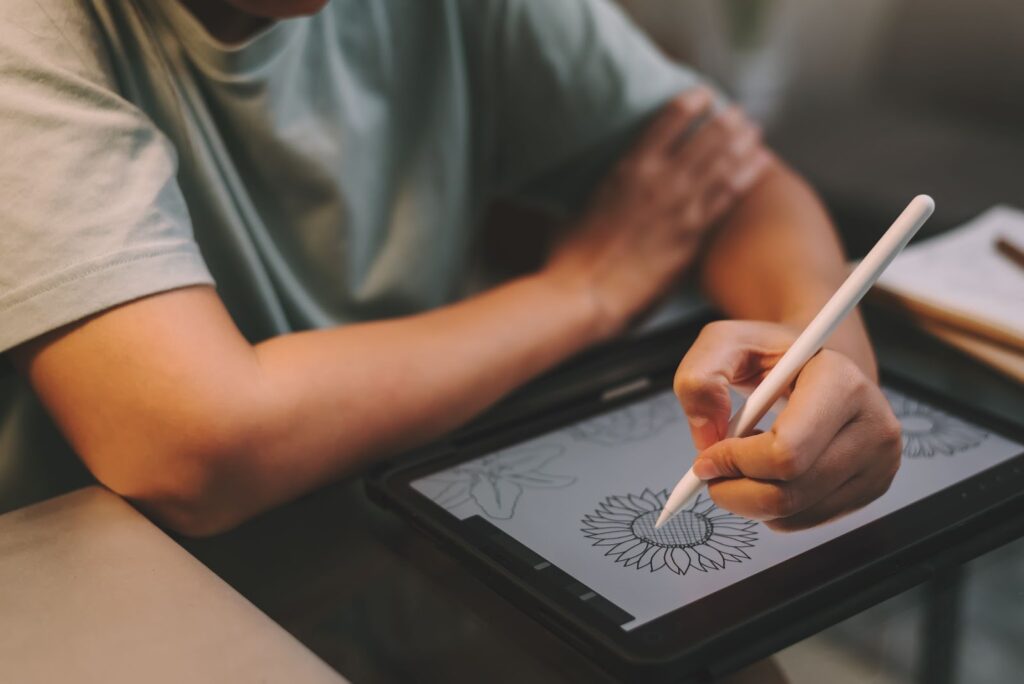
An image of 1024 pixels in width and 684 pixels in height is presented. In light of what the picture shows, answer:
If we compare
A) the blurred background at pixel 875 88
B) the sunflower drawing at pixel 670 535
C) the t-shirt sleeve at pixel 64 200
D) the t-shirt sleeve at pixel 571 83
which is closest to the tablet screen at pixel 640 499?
the sunflower drawing at pixel 670 535

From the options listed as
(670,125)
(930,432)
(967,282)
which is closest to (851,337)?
(930,432)

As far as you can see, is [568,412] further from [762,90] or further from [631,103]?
[762,90]

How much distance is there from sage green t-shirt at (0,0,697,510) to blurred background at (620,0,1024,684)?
30cm

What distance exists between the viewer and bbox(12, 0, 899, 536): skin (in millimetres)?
377

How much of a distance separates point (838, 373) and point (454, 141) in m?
0.38

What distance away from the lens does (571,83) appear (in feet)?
2.29

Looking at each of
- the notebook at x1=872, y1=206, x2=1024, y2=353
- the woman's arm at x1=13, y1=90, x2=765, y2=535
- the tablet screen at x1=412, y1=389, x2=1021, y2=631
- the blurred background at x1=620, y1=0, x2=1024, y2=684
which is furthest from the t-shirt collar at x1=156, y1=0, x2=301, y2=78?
the blurred background at x1=620, y1=0, x2=1024, y2=684

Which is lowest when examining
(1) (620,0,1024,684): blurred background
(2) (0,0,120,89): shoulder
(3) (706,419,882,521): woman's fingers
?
(1) (620,0,1024,684): blurred background

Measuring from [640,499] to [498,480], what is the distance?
62 mm

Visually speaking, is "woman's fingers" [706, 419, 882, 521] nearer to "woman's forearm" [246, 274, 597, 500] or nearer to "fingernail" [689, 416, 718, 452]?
"fingernail" [689, 416, 718, 452]

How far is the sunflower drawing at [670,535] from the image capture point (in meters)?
0.39

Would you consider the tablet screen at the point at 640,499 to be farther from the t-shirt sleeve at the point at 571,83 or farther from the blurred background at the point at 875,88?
the blurred background at the point at 875,88

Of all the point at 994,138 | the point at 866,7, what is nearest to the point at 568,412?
the point at 994,138

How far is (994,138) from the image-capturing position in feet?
3.53
